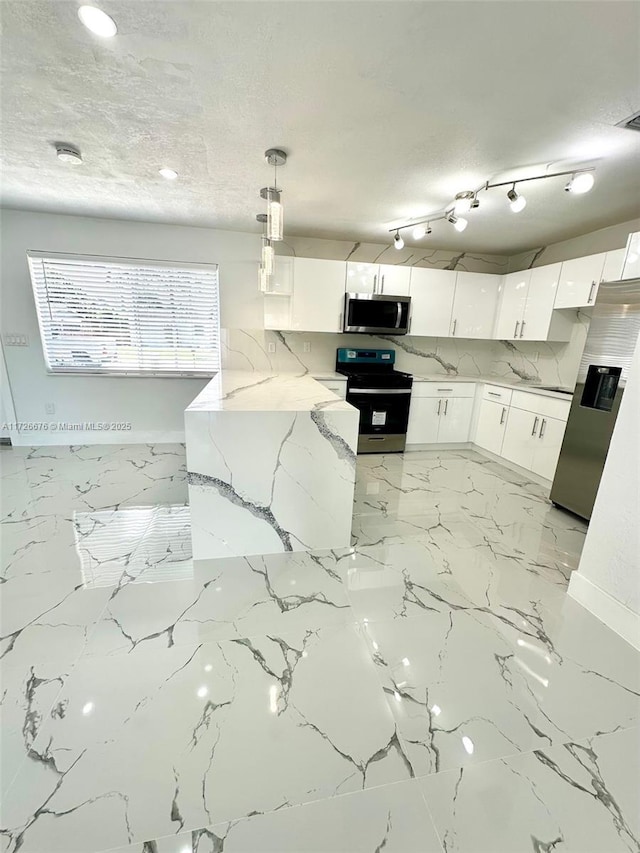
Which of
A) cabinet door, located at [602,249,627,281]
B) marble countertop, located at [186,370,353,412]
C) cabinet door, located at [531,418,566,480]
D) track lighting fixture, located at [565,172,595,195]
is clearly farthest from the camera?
cabinet door, located at [531,418,566,480]

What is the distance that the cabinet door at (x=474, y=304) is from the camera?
404cm

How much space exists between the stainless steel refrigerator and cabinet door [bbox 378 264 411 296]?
6.08 ft

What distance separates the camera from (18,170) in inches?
95.1

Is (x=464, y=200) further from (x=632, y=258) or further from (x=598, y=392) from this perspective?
(x=598, y=392)

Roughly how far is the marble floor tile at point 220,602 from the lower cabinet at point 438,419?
2.36 m

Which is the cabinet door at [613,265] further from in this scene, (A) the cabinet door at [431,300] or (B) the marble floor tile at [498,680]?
(B) the marble floor tile at [498,680]

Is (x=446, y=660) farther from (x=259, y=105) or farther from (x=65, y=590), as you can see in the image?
(x=259, y=105)

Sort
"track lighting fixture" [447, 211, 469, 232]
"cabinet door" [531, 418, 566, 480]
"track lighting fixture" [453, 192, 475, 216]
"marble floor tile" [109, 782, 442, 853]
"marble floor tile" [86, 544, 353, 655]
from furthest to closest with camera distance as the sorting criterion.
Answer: "cabinet door" [531, 418, 566, 480]
"track lighting fixture" [447, 211, 469, 232]
"track lighting fixture" [453, 192, 475, 216]
"marble floor tile" [86, 544, 353, 655]
"marble floor tile" [109, 782, 442, 853]

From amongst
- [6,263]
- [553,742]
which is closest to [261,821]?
[553,742]

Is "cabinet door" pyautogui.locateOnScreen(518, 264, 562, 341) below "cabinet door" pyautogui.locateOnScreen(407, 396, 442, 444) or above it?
above

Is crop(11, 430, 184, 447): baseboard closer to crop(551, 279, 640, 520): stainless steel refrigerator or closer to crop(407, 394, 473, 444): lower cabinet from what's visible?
crop(407, 394, 473, 444): lower cabinet

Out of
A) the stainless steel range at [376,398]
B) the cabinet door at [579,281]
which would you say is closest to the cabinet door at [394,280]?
the stainless steel range at [376,398]

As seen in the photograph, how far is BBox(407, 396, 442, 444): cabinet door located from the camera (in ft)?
13.2

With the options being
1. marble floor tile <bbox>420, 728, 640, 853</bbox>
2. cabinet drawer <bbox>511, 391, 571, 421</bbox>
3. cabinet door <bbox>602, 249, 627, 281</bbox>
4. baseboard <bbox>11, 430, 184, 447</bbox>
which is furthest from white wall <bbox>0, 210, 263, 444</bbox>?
marble floor tile <bbox>420, 728, 640, 853</bbox>
